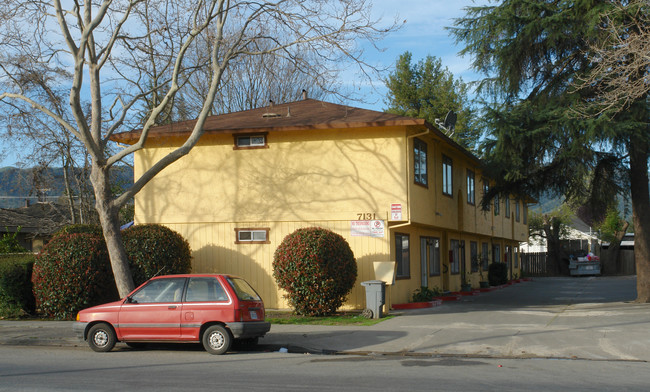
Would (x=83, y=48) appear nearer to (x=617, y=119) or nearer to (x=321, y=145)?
(x=321, y=145)

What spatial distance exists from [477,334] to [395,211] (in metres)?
5.52

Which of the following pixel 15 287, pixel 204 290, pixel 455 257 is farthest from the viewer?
pixel 455 257

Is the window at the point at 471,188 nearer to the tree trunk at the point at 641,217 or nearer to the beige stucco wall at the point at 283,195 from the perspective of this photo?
the beige stucco wall at the point at 283,195

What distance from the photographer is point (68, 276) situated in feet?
57.0

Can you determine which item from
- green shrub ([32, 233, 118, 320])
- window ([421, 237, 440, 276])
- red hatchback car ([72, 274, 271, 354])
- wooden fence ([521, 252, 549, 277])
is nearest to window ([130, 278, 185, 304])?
red hatchback car ([72, 274, 271, 354])

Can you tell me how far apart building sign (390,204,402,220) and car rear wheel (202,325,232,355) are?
807cm

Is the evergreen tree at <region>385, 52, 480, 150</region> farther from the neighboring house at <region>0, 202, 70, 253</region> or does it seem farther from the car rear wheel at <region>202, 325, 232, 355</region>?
the car rear wheel at <region>202, 325, 232, 355</region>

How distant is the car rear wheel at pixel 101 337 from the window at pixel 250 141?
29.5 ft

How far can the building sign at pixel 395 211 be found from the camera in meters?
18.9

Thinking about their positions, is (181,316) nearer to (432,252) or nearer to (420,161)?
(420,161)

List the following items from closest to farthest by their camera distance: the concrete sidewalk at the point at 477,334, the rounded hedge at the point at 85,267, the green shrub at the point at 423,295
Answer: the concrete sidewalk at the point at 477,334
the rounded hedge at the point at 85,267
the green shrub at the point at 423,295

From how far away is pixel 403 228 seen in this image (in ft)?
66.9

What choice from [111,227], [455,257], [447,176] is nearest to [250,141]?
[111,227]

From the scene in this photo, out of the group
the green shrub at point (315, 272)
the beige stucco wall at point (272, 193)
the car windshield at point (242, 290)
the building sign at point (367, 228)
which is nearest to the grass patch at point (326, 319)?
the green shrub at point (315, 272)
